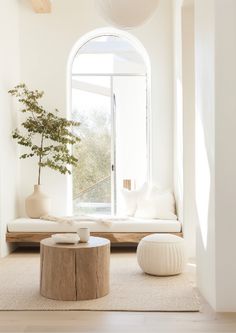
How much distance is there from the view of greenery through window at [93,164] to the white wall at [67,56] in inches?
14.1

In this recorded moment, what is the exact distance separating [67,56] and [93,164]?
5.31ft

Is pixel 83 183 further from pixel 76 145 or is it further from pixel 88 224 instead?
pixel 88 224

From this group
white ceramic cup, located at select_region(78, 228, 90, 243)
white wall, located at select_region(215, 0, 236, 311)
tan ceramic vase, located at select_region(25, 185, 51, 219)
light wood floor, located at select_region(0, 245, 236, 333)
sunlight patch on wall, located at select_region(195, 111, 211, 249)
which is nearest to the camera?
light wood floor, located at select_region(0, 245, 236, 333)

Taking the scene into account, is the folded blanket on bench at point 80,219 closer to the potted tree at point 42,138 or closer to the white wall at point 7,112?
the potted tree at point 42,138

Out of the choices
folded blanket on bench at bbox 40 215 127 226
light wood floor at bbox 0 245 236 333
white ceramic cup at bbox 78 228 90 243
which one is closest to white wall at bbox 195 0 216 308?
light wood floor at bbox 0 245 236 333

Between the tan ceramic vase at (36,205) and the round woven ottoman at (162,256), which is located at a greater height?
the tan ceramic vase at (36,205)

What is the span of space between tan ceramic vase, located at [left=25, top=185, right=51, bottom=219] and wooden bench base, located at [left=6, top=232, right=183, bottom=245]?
455 millimetres

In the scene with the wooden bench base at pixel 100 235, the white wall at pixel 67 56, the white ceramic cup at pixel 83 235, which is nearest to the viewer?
the white ceramic cup at pixel 83 235

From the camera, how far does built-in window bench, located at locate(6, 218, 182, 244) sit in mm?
6012

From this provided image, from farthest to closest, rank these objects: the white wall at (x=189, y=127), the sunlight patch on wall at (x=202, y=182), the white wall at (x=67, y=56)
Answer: the white wall at (x=67, y=56) < the white wall at (x=189, y=127) < the sunlight patch on wall at (x=202, y=182)

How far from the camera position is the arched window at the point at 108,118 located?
7215 millimetres

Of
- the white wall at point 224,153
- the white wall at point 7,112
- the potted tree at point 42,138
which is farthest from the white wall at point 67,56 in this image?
the white wall at point 224,153

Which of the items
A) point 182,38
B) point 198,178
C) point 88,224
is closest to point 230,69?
point 198,178

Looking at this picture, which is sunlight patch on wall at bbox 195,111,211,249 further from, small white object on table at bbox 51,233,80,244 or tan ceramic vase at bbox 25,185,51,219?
tan ceramic vase at bbox 25,185,51,219
